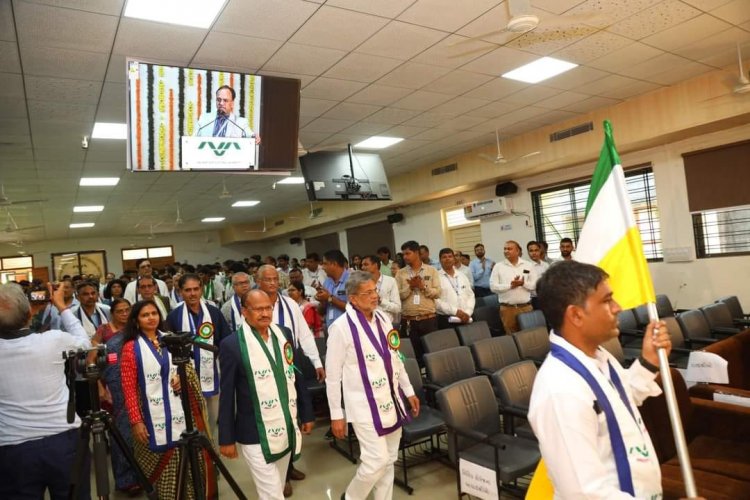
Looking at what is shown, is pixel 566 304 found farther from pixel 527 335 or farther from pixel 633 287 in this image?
pixel 527 335

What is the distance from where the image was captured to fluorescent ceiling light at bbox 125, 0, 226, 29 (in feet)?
9.82

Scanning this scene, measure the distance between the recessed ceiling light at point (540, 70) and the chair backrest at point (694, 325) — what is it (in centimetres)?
280

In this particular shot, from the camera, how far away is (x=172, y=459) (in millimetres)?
2863

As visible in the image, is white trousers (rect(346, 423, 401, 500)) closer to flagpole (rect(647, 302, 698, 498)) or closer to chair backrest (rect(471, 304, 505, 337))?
flagpole (rect(647, 302, 698, 498))

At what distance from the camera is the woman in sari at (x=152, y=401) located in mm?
2795

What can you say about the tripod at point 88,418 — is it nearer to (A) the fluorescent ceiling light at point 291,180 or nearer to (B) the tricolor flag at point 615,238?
(B) the tricolor flag at point 615,238

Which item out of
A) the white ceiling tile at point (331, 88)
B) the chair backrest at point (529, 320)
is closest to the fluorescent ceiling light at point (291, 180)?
the white ceiling tile at point (331, 88)

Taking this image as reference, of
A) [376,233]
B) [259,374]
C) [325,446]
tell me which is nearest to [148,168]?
[259,374]

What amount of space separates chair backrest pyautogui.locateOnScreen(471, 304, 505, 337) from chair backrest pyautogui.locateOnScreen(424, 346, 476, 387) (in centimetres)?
249

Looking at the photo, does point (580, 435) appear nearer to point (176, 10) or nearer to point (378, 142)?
point (176, 10)

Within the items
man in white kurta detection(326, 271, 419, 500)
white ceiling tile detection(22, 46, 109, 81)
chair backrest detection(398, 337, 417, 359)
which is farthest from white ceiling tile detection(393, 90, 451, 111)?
man in white kurta detection(326, 271, 419, 500)

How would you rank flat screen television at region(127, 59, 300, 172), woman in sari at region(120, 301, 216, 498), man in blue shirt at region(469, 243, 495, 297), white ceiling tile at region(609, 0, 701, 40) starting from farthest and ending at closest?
man in blue shirt at region(469, 243, 495, 297) → white ceiling tile at region(609, 0, 701, 40) → flat screen television at region(127, 59, 300, 172) → woman in sari at region(120, 301, 216, 498)

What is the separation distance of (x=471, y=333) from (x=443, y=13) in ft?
9.95

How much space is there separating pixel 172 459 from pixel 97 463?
3.29ft
